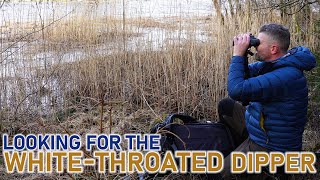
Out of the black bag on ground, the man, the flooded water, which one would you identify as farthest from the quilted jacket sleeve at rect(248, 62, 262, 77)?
the flooded water

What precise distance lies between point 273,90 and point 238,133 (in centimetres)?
62

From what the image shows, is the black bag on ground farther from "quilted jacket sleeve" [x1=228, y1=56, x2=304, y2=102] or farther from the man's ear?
the man's ear

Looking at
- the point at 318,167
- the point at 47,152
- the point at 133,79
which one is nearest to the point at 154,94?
the point at 133,79

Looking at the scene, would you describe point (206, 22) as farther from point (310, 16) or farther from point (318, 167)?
point (318, 167)

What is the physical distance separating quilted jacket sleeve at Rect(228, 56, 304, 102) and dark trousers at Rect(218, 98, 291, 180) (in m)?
0.34

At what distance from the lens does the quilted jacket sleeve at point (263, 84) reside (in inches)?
75.0

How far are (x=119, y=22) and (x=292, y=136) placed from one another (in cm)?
262

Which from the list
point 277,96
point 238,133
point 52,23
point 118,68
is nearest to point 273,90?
point 277,96

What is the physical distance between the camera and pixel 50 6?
13.5 ft

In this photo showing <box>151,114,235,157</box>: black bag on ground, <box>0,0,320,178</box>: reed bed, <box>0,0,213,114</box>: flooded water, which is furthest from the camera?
<box>0,0,213,114</box>: flooded water

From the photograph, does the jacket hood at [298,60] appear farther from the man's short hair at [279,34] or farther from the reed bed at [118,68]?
the reed bed at [118,68]

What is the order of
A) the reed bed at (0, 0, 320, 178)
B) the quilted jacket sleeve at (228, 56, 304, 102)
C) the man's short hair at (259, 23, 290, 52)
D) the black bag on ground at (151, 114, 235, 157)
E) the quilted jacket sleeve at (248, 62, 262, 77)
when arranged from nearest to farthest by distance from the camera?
the quilted jacket sleeve at (228, 56, 304, 102) < the man's short hair at (259, 23, 290, 52) < the quilted jacket sleeve at (248, 62, 262, 77) < the black bag on ground at (151, 114, 235, 157) < the reed bed at (0, 0, 320, 178)

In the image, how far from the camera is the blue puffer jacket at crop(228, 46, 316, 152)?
1.92 m

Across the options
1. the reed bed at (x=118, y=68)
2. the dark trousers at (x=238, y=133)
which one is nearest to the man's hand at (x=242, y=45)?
the dark trousers at (x=238, y=133)
